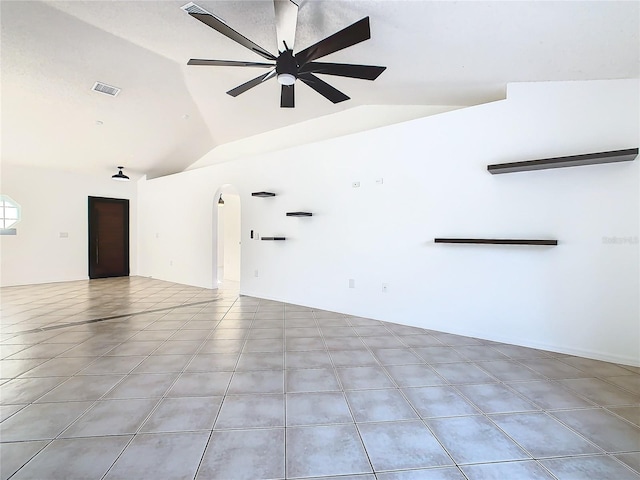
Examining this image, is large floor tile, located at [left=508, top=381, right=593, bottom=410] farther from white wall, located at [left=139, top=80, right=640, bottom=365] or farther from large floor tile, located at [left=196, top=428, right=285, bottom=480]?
large floor tile, located at [left=196, top=428, right=285, bottom=480]

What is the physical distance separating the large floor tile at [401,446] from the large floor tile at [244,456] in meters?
0.53

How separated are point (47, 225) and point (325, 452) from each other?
28.7 feet

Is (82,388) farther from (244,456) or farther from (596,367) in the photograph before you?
(596,367)

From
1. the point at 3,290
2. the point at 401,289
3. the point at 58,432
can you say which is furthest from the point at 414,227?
the point at 3,290

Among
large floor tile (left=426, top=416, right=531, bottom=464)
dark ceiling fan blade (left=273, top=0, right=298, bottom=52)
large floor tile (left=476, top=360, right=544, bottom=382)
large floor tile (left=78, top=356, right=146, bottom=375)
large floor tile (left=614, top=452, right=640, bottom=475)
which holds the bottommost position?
large floor tile (left=614, top=452, right=640, bottom=475)

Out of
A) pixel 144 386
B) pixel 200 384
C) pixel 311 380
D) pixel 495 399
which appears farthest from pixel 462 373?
pixel 144 386

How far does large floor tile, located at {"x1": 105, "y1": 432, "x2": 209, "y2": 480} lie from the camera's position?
1570 mm

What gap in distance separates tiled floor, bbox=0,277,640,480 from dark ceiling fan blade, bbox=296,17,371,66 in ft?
8.81

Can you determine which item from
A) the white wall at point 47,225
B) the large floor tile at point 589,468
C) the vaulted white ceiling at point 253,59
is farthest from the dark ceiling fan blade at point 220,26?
the white wall at point 47,225

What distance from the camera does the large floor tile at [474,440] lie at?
1724mm

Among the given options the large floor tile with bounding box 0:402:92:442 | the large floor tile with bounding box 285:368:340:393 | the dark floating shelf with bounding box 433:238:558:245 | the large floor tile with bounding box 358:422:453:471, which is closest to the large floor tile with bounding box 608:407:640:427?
the large floor tile with bounding box 358:422:453:471

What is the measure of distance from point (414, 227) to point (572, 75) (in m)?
2.22

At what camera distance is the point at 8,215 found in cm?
681

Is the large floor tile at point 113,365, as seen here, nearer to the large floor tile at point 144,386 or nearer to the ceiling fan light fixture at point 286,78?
the large floor tile at point 144,386
